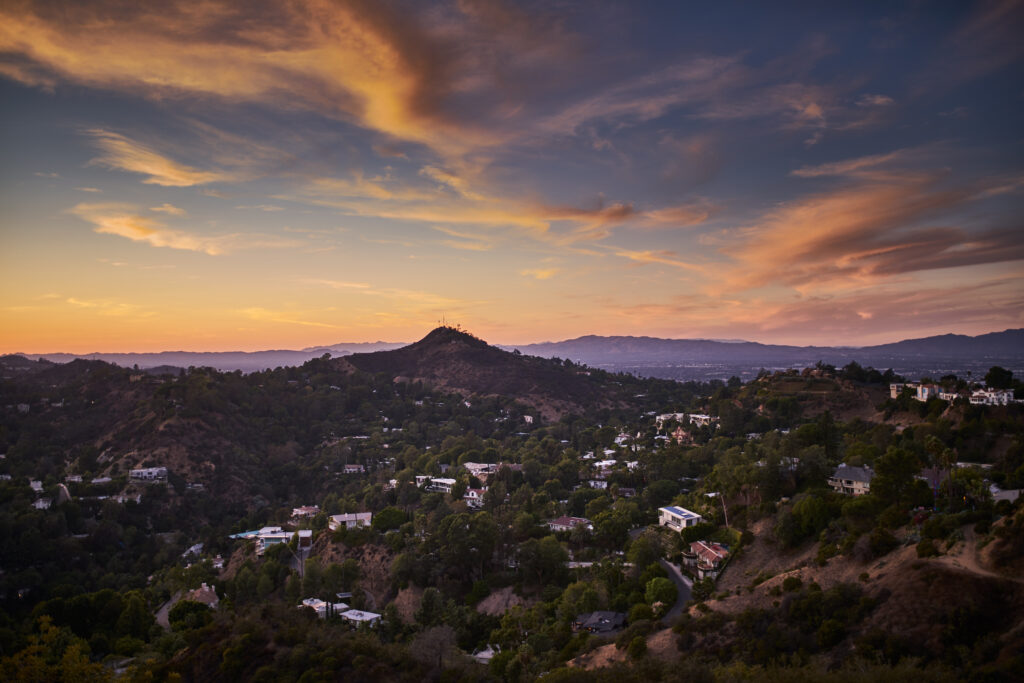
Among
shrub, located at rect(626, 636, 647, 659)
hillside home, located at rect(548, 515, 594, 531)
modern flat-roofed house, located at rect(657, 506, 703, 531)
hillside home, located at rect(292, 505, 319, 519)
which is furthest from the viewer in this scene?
hillside home, located at rect(292, 505, 319, 519)

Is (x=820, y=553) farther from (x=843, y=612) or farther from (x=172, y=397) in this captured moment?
(x=172, y=397)

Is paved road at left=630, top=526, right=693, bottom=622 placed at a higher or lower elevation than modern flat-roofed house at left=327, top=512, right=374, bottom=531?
higher

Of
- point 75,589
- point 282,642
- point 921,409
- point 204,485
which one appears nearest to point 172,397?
point 204,485

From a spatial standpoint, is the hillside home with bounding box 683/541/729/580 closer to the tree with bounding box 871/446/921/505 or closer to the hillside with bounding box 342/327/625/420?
the tree with bounding box 871/446/921/505

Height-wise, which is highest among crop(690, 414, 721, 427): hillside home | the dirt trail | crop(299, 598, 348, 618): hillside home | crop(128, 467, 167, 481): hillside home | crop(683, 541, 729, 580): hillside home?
the dirt trail

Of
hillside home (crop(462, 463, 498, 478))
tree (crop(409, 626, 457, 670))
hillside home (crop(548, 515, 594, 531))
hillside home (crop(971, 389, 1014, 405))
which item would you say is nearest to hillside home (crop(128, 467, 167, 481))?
hillside home (crop(462, 463, 498, 478))

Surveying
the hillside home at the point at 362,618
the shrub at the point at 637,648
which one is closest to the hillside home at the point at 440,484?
the hillside home at the point at 362,618
